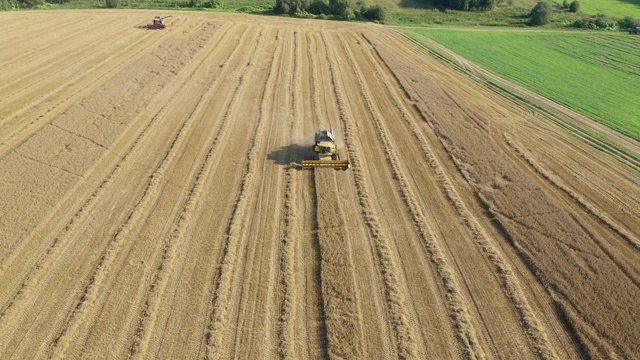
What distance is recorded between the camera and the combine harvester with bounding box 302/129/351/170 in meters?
19.9

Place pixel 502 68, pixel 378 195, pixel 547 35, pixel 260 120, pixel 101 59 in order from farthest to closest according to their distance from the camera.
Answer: pixel 547 35, pixel 502 68, pixel 101 59, pixel 260 120, pixel 378 195

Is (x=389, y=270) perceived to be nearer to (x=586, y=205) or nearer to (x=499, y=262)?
(x=499, y=262)

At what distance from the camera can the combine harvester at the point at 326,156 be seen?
19891 millimetres

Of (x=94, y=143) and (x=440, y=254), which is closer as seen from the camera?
(x=440, y=254)

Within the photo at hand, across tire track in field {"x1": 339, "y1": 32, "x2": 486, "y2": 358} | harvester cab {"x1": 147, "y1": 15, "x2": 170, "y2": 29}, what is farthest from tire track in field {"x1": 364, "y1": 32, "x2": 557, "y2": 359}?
harvester cab {"x1": 147, "y1": 15, "x2": 170, "y2": 29}

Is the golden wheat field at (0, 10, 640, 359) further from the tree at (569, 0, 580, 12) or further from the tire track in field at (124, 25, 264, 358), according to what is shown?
the tree at (569, 0, 580, 12)

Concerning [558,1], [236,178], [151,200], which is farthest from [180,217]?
[558,1]

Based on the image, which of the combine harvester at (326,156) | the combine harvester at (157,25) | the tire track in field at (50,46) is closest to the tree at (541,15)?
the combine harvester at (157,25)

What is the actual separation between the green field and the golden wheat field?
20.8 ft

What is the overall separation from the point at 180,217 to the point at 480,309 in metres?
12.1

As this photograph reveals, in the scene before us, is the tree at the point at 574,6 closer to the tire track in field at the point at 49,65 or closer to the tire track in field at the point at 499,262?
the tire track in field at the point at 499,262

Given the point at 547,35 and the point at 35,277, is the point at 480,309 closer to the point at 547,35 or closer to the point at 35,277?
the point at 35,277

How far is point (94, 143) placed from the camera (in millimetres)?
21094

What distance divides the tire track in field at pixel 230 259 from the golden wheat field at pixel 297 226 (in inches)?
2.8
